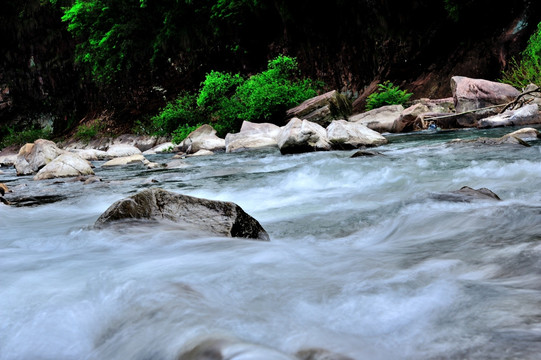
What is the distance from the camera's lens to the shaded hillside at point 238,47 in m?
14.0

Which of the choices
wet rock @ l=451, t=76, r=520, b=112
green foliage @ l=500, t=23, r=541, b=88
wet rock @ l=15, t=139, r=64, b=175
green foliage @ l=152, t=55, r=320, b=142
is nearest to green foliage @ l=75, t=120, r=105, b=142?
green foliage @ l=152, t=55, r=320, b=142

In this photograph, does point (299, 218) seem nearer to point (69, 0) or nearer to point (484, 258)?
point (484, 258)

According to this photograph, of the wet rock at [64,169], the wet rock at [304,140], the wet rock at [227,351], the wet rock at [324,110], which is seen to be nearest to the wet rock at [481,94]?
the wet rock at [324,110]

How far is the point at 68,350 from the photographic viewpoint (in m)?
1.29

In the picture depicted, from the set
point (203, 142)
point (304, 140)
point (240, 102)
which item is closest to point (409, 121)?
point (304, 140)

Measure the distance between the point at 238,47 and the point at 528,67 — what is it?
1127 centimetres

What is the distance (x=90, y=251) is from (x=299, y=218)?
1.46 m

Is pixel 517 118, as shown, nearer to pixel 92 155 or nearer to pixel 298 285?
pixel 298 285

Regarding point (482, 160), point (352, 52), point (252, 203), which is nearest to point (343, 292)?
point (252, 203)

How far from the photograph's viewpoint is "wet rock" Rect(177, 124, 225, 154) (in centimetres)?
1222

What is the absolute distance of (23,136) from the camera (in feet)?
82.0

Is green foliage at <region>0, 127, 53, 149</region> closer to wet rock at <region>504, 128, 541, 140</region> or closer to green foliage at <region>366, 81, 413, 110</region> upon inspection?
green foliage at <region>366, 81, 413, 110</region>

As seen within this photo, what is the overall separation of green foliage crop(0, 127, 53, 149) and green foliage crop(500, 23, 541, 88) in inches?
900

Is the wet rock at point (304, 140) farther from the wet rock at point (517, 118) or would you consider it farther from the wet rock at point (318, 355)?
the wet rock at point (318, 355)
